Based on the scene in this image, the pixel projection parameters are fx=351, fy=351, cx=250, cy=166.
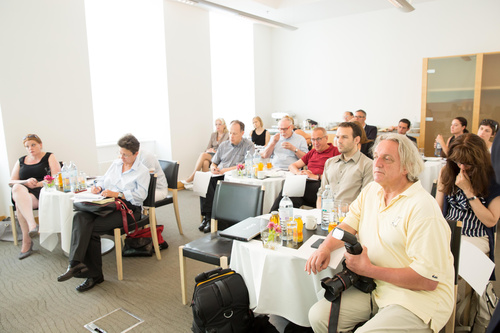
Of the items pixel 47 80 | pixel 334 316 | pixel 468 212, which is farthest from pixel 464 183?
pixel 47 80

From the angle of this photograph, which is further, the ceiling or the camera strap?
the ceiling

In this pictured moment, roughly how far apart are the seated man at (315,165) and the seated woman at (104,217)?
149cm

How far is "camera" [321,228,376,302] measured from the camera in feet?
5.27

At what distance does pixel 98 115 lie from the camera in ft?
19.6

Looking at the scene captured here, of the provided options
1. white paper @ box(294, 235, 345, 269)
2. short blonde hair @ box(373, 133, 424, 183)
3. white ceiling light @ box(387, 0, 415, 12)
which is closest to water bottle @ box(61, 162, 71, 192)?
white paper @ box(294, 235, 345, 269)

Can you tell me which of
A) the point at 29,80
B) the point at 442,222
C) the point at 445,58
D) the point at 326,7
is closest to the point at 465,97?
the point at 445,58

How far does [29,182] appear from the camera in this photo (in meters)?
4.09

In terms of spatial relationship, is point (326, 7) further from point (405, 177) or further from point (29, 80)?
point (405, 177)

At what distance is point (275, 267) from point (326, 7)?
20.1 feet

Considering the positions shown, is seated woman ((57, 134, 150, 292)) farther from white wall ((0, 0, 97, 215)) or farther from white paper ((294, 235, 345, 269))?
white paper ((294, 235, 345, 269))

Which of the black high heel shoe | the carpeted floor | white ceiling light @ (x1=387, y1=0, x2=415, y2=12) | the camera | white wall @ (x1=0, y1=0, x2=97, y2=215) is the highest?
white ceiling light @ (x1=387, y1=0, x2=415, y2=12)

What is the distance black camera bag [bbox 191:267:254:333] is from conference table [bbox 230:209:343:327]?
120mm

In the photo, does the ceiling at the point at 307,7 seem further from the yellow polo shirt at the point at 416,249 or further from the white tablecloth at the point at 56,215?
the yellow polo shirt at the point at 416,249

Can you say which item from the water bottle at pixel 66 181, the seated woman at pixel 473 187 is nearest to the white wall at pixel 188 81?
the water bottle at pixel 66 181
